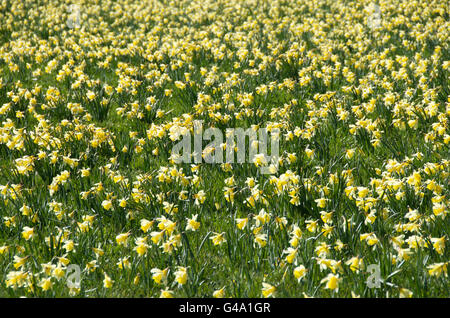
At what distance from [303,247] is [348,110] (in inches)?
119

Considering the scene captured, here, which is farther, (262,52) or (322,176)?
(262,52)

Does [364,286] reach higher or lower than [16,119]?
lower

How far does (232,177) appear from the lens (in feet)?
14.1

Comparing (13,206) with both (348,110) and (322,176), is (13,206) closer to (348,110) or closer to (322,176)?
(322,176)

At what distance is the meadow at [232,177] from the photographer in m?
3.24

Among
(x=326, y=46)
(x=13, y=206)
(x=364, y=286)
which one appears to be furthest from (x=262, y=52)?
(x=364, y=286)

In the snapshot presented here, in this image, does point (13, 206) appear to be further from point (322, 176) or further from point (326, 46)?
point (326, 46)

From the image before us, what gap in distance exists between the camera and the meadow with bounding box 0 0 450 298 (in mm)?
3238

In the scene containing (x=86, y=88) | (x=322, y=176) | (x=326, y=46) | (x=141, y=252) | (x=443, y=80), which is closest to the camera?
(x=141, y=252)
